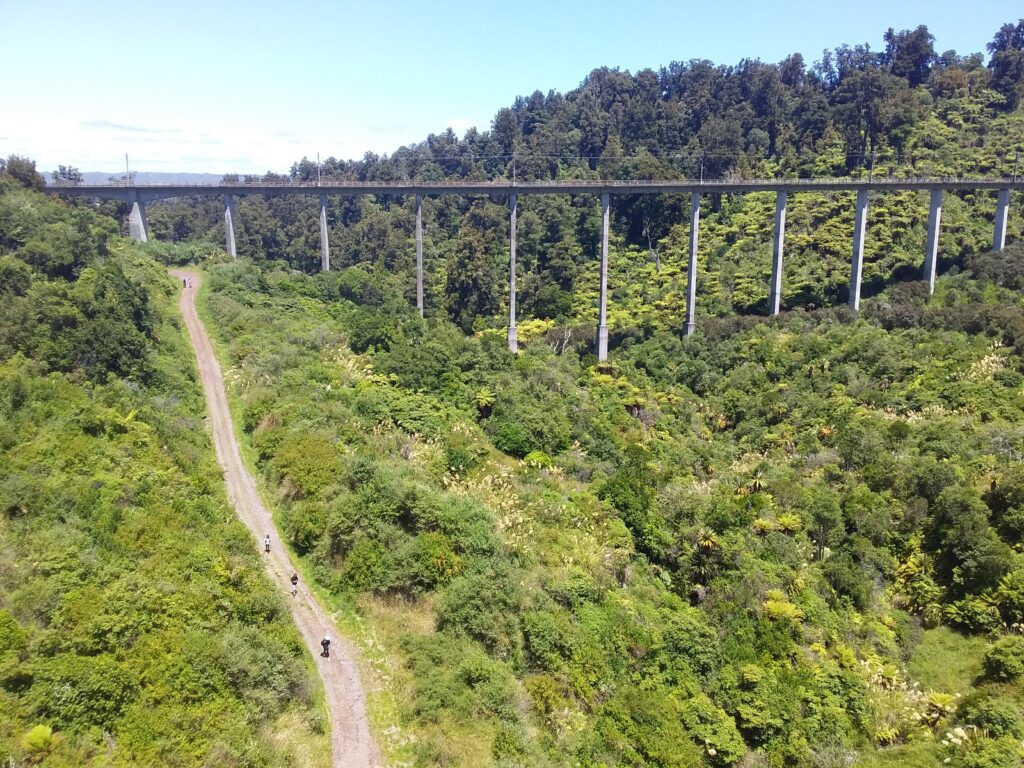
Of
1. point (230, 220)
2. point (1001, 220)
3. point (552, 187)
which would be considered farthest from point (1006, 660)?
point (230, 220)

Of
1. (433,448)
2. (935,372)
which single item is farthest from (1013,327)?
(433,448)

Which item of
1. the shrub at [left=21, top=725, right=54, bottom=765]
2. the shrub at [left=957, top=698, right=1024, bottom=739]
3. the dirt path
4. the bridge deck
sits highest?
the bridge deck

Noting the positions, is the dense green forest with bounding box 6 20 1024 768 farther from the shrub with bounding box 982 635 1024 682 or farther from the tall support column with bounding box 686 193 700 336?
the tall support column with bounding box 686 193 700 336

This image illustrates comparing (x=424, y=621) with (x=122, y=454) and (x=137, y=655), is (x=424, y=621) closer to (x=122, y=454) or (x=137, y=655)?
(x=137, y=655)

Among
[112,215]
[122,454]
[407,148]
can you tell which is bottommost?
[122,454]

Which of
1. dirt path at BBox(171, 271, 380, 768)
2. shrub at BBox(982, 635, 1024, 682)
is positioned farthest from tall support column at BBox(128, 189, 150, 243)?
shrub at BBox(982, 635, 1024, 682)
